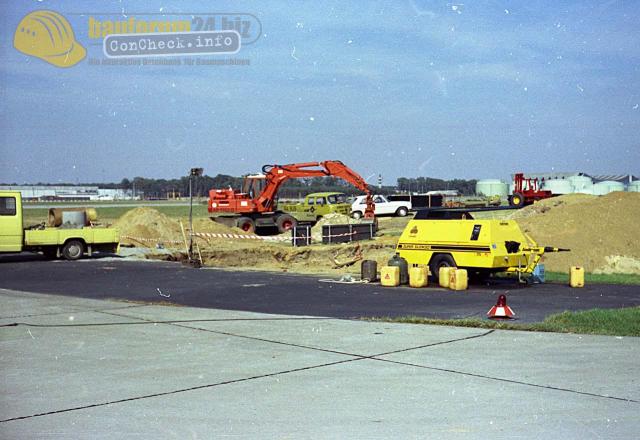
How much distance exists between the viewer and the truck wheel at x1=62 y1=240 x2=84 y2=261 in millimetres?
30156

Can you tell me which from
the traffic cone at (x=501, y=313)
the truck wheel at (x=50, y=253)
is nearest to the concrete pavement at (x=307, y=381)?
the traffic cone at (x=501, y=313)

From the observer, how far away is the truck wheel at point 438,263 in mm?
20391

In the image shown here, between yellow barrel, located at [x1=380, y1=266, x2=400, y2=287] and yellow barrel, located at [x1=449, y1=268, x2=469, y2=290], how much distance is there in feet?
4.86

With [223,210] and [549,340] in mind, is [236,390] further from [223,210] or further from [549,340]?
[223,210]

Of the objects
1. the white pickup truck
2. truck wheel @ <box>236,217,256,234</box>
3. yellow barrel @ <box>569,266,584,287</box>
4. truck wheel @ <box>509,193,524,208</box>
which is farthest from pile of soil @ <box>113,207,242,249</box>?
truck wheel @ <box>509,193,524,208</box>

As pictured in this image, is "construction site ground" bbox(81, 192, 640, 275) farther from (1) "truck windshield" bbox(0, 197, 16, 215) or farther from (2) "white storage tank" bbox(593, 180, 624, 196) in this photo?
(2) "white storage tank" bbox(593, 180, 624, 196)

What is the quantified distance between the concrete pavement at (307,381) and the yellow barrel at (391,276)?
21.9 feet

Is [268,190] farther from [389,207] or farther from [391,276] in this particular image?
[391,276]

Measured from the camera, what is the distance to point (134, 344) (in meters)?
11.2

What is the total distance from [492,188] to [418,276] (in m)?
93.7

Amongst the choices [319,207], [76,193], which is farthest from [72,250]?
[76,193]

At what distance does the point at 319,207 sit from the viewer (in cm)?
4925

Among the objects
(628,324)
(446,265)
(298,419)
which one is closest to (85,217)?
(446,265)

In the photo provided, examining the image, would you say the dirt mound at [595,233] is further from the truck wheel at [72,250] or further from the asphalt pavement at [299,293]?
the truck wheel at [72,250]
